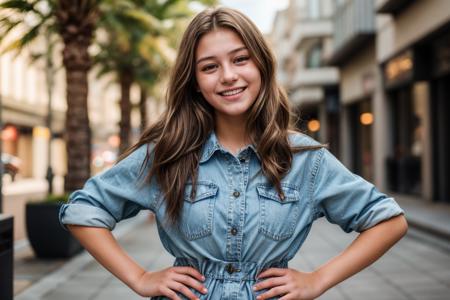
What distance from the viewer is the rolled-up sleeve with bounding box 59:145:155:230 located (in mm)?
2061

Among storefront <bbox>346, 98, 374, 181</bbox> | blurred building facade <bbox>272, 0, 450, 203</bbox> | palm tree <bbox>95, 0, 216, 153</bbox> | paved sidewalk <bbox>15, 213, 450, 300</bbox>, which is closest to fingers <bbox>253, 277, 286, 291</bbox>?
paved sidewalk <bbox>15, 213, 450, 300</bbox>

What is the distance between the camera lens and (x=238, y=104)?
6.89 ft

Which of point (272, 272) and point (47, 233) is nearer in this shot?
point (272, 272)

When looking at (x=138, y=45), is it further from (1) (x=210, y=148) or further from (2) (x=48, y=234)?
(1) (x=210, y=148)

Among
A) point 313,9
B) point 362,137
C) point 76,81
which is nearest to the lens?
point 76,81

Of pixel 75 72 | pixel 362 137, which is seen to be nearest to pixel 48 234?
pixel 75 72

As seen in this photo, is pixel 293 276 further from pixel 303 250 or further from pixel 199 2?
pixel 199 2

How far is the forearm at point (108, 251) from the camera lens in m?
2.07

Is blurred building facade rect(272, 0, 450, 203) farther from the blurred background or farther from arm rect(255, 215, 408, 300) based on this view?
arm rect(255, 215, 408, 300)

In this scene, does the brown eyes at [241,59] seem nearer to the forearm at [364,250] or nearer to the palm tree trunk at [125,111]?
the forearm at [364,250]

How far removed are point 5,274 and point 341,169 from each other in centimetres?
271

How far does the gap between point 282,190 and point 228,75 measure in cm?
40

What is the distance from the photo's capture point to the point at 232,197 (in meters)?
2.03

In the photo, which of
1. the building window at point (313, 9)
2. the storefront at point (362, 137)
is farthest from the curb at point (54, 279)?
the building window at point (313, 9)
